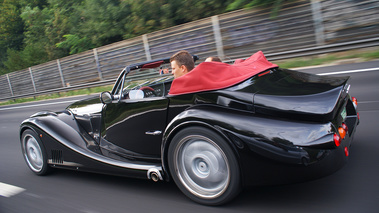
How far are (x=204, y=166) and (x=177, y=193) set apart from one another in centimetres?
52

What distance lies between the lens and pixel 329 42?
995 cm

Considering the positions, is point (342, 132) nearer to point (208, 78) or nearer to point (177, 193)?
point (208, 78)

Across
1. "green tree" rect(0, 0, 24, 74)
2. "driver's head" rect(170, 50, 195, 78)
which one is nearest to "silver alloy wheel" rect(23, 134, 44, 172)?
"driver's head" rect(170, 50, 195, 78)

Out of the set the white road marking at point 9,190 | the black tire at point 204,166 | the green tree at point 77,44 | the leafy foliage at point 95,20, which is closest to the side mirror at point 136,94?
the black tire at point 204,166

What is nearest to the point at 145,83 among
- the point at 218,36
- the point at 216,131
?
the point at 216,131

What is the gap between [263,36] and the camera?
11.0m

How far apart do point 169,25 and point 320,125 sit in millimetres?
12805

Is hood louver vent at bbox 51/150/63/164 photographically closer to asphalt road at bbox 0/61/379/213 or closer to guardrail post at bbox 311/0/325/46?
asphalt road at bbox 0/61/379/213

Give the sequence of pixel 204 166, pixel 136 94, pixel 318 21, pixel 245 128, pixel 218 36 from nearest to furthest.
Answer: pixel 245 128
pixel 204 166
pixel 136 94
pixel 318 21
pixel 218 36

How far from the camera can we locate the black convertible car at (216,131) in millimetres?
2199

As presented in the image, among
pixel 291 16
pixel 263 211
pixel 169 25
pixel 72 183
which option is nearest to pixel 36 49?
pixel 169 25

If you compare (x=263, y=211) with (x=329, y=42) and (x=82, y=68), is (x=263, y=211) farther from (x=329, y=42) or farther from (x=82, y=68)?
(x=82, y=68)

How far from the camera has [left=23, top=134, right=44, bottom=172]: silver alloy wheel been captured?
3.92 metres

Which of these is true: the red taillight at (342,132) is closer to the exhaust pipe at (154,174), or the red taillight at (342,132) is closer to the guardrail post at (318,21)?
the exhaust pipe at (154,174)
